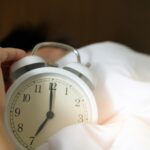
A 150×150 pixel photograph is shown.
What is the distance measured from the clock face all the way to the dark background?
635 millimetres

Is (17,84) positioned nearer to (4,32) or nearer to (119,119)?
(119,119)

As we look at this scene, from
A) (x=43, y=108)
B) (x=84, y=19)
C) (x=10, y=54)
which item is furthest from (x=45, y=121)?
(x=84, y=19)

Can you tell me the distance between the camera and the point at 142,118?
69 centimetres

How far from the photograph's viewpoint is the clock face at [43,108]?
2.10ft

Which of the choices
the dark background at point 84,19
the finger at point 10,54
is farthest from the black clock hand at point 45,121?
the dark background at point 84,19

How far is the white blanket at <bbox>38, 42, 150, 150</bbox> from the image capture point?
61cm

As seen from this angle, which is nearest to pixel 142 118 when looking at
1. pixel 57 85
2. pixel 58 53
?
pixel 57 85

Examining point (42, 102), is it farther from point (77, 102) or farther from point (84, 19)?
point (84, 19)

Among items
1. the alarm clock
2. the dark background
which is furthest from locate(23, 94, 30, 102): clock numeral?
the dark background

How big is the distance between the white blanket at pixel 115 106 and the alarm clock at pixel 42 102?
4 cm

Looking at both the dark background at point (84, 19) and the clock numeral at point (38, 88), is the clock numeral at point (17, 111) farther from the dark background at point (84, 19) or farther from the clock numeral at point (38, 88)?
the dark background at point (84, 19)

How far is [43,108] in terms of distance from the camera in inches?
25.6

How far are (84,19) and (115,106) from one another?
0.64 m

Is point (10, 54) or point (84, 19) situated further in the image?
point (84, 19)
